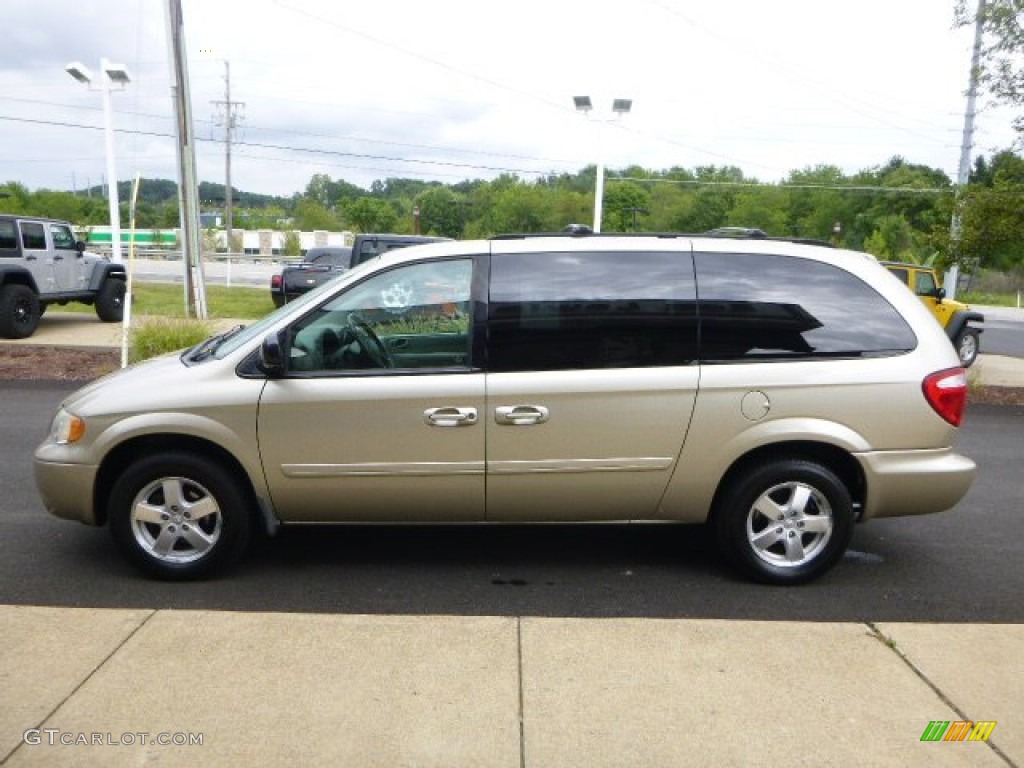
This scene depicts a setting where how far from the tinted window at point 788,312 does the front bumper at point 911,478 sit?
0.56 m

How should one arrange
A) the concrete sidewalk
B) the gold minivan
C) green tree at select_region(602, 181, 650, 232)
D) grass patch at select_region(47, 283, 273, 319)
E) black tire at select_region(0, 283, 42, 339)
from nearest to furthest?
the concrete sidewalk → the gold minivan → black tire at select_region(0, 283, 42, 339) → grass patch at select_region(47, 283, 273, 319) → green tree at select_region(602, 181, 650, 232)

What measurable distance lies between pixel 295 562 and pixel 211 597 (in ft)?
2.04

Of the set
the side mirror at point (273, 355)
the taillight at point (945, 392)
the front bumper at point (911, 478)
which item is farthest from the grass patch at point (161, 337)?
the taillight at point (945, 392)

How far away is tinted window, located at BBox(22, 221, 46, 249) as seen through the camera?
15.3m

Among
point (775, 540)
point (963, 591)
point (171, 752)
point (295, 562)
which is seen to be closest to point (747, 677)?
point (775, 540)

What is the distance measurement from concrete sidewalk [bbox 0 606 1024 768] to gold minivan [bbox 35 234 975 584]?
25.6 inches

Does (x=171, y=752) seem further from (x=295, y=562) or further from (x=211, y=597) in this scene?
(x=295, y=562)

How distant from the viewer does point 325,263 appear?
2258cm

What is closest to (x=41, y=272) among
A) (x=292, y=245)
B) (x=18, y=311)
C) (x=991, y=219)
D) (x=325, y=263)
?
(x=18, y=311)

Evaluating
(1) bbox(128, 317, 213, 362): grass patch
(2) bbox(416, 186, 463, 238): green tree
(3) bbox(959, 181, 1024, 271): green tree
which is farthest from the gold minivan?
(2) bbox(416, 186, 463, 238): green tree

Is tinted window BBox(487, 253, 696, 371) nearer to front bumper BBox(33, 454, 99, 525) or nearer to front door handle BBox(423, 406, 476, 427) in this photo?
front door handle BBox(423, 406, 476, 427)

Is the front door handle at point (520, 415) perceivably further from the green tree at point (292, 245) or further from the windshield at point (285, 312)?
the green tree at point (292, 245)

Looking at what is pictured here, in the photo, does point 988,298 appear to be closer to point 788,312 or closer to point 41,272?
point 41,272

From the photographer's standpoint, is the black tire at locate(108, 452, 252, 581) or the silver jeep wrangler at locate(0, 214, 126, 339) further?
the silver jeep wrangler at locate(0, 214, 126, 339)
